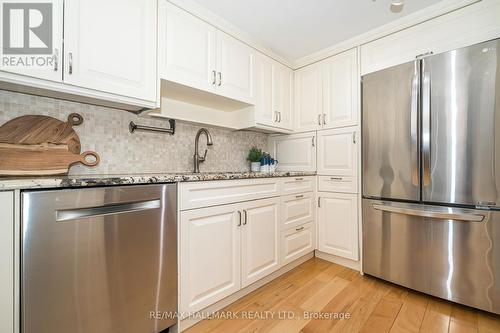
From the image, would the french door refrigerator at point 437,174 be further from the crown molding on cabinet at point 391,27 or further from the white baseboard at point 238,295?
the white baseboard at point 238,295

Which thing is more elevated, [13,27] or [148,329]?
[13,27]

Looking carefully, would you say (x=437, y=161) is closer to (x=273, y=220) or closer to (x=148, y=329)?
(x=273, y=220)

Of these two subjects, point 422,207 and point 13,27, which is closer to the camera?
point 13,27

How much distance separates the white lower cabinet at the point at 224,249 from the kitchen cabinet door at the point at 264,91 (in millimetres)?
868

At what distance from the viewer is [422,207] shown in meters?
1.67

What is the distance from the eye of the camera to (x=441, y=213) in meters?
1.58

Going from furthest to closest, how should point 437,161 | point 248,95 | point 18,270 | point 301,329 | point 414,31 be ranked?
point 248,95
point 414,31
point 437,161
point 301,329
point 18,270

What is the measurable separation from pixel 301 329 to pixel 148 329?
35.8 inches

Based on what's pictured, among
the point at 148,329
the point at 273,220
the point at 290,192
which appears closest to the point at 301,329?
the point at 273,220

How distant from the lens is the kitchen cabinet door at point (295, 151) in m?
2.47

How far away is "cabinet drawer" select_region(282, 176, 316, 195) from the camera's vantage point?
2055 mm

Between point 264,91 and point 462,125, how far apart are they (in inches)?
62.5

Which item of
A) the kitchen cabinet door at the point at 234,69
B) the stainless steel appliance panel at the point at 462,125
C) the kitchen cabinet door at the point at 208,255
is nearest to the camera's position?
the kitchen cabinet door at the point at 208,255

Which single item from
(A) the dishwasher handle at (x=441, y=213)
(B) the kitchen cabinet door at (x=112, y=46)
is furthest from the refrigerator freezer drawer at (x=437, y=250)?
(B) the kitchen cabinet door at (x=112, y=46)
